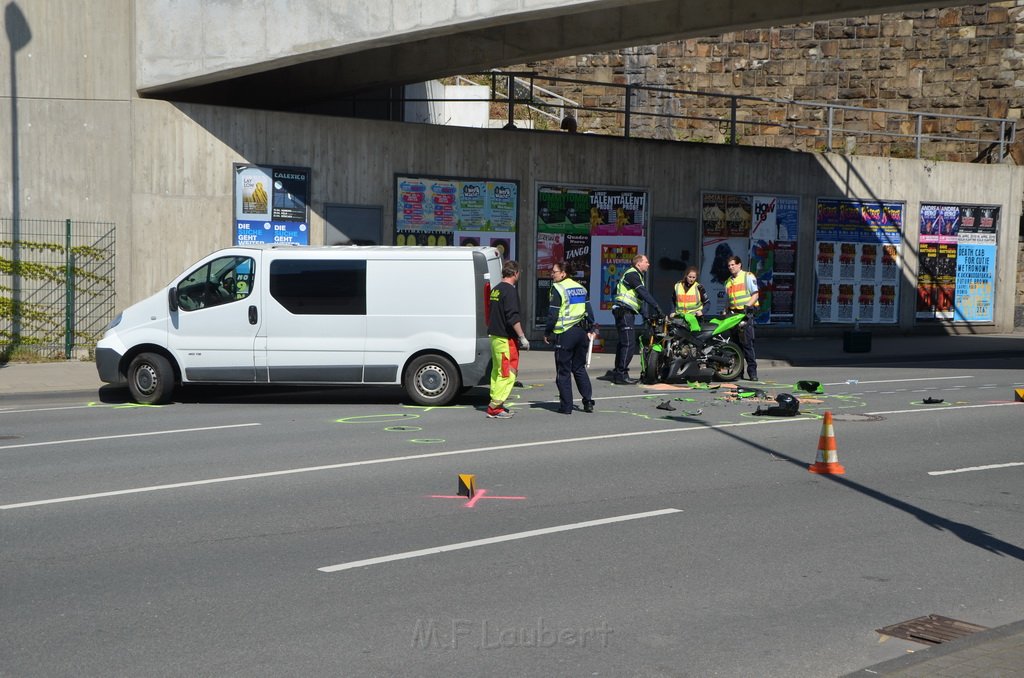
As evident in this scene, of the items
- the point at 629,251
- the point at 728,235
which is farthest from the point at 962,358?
the point at 629,251

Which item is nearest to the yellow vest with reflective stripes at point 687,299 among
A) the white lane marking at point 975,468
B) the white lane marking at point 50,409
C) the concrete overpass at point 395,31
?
the concrete overpass at point 395,31

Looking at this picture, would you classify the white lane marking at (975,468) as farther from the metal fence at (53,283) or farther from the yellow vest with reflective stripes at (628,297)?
the metal fence at (53,283)

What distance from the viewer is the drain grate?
6.04 metres

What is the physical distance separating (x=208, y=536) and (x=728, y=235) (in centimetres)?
1868

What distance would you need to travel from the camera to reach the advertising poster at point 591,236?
23016 mm

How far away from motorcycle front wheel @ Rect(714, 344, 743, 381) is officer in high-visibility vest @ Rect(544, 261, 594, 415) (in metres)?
4.10

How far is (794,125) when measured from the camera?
3147 cm

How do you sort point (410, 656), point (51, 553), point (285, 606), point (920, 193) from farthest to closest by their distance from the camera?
point (920, 193) < point (51, 553) < point (285, 606) < point (410, 656)

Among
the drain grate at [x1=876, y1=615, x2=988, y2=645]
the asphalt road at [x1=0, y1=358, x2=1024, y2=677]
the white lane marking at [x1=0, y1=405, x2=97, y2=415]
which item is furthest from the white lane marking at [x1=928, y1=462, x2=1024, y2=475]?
the white lane marking at [x1=0, y1=405, x2=97, y2=415]

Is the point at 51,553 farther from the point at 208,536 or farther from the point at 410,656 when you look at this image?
the point at 410,656

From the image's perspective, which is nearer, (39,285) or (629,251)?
(39,285)

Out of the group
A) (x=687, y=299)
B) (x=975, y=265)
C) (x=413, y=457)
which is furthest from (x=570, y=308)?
(x=975, y=265)

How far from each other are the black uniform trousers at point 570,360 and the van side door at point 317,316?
263 cm

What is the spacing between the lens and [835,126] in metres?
31.9
